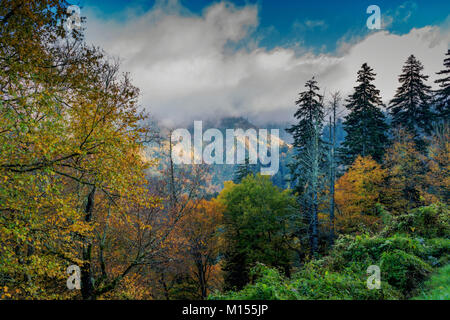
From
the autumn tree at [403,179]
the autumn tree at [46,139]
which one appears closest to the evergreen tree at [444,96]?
the autumn tree at [403,179]

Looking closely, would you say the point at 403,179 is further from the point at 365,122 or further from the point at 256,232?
the point at 256,232

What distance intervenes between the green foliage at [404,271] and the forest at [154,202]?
0.03m

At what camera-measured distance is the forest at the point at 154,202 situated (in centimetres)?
532

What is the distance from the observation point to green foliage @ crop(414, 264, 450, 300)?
4086mm

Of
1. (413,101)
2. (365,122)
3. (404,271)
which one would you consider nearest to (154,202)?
(404,271)

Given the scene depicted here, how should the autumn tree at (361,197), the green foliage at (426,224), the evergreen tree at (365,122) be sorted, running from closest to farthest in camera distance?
the green foliage at (426,224) → the autumn tree at (361,197) → the evergreen tree at (365,122)

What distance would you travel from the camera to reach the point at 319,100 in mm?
22594

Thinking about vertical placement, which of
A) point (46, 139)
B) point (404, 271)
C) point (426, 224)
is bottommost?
point (404, 271)

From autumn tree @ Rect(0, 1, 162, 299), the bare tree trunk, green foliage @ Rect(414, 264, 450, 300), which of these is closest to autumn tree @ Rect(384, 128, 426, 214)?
green foliage @ Rect(414, 264, 450, 300)

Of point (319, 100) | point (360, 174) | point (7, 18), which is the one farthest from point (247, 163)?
point (7, 18)

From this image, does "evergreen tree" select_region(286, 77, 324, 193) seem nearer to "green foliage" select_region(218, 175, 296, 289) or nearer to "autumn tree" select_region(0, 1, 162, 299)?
"green foliage" select_region(218, 175, 296, 289)

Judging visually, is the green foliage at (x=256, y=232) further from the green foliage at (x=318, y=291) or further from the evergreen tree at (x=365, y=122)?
the green foliage at (x=318, y=291)

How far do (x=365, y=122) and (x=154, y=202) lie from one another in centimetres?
2506

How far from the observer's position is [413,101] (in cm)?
2623
